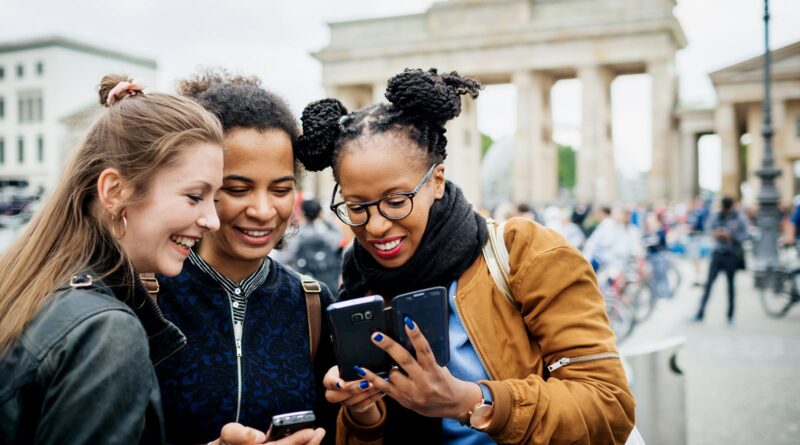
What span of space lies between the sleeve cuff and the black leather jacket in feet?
2.98

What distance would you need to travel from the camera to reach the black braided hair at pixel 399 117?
242cm

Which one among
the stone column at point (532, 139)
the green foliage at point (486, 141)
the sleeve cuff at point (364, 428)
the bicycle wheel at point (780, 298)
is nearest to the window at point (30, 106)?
the stone column at point (532, 139)

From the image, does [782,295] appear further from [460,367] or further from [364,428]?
[364,428]

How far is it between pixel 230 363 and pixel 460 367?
2.68ft

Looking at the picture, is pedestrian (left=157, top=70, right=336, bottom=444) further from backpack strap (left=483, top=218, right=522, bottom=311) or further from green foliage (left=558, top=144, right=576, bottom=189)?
green foliage (left=558, top=144, right=576, bottom=189)

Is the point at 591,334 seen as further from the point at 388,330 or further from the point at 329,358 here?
the point at 329,358

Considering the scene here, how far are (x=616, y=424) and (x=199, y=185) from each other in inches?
59.5

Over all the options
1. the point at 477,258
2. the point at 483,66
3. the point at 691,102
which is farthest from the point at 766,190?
the point at 691,102

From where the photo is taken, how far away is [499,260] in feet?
7.77

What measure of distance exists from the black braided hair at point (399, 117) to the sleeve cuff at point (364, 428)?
34.9 inches

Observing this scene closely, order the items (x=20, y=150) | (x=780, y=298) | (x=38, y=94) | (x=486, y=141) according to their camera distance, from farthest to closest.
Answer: (x=486, y=141), (x=20, y=150), (x=38, y=94), (x=780, y=298)

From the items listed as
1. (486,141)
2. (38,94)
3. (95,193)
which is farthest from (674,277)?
(486,141)

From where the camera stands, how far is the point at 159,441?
186 centimetres

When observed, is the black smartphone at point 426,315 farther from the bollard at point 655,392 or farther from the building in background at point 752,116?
the building in background at point 752,116
